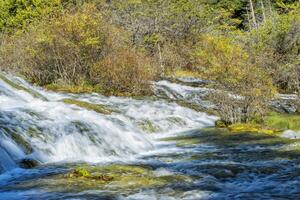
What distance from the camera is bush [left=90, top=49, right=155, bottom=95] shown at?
101 ft

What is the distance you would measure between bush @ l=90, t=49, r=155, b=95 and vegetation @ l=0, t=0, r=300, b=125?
62 millimetres

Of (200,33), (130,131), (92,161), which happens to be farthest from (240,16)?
(92,161)

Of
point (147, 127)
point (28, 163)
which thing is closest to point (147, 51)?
point (147, 127)

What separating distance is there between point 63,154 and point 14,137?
61.0 inches

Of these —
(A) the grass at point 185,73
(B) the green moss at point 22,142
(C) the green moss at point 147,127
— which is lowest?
(C) the green moss at point 147,127

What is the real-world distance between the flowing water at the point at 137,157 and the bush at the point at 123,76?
643cm

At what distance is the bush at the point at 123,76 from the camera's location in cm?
3066

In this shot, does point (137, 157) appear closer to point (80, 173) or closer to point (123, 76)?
point (80, 173)

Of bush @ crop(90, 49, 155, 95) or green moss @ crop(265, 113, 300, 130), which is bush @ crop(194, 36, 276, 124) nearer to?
green moss @ crop(265, 113, 300, 130)

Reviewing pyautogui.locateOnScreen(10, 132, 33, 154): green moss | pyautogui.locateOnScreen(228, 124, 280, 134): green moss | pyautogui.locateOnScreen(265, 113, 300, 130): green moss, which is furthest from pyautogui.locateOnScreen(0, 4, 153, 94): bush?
pyautogui.locateOnScreen(10, 132, 33, 154): green moss

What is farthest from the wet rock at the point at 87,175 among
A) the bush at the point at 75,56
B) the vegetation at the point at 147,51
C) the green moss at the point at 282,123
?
the bush at the point at 75,56

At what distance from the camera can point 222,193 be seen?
9.70 metres

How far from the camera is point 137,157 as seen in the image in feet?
49.0

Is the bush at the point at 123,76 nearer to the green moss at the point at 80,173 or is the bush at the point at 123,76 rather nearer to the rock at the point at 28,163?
the rock at the point at 28,163
